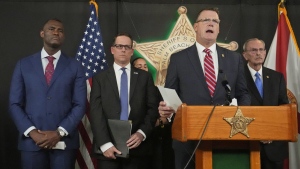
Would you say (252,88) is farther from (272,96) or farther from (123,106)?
(123,106)

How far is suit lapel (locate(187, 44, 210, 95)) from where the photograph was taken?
9.15 feet

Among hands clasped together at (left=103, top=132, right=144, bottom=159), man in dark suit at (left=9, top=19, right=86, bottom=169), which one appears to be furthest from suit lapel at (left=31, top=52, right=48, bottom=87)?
hands clasped together at (left=103, top=132, right=144, bottom=159)

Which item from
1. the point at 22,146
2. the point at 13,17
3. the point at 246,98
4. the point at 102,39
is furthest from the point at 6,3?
the point at 246,98

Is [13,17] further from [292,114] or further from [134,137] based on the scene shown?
[292,114]

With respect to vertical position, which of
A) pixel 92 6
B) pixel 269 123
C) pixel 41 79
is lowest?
pixel 269 123

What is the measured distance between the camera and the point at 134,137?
3.33 metres

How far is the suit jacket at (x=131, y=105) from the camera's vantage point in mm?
3387

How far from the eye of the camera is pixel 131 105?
3.53m

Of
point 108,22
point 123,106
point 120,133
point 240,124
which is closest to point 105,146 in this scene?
point 120,133

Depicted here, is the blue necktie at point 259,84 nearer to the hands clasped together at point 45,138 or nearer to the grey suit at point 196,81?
the grey suit at point 196,81

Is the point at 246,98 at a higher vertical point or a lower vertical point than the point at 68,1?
lower

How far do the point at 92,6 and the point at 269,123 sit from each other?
2.93 m

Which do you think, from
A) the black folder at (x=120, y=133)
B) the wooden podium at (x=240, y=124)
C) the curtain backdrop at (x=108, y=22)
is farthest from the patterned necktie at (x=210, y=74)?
the curtain backdrop at (x=108, y=22)

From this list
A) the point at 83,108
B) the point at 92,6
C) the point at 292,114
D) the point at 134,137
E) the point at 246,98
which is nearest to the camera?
the point at 292,114
